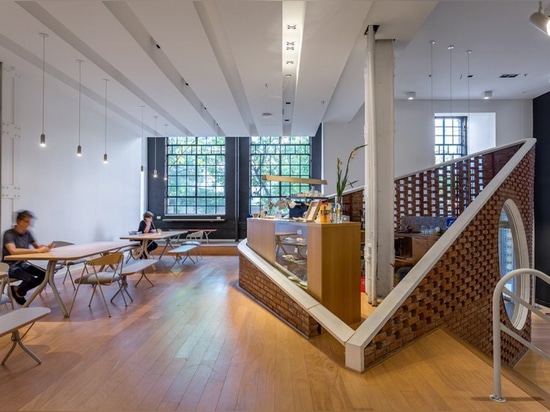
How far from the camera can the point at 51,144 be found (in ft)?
20.5

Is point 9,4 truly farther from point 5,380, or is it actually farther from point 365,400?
point 365,400

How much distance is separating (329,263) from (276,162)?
27.2 ft

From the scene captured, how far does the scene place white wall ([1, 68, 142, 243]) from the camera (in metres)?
5.34

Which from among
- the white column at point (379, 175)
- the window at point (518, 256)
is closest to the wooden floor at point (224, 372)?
the white column at point (379, 175)

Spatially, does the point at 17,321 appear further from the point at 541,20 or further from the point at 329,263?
the point at 541,20

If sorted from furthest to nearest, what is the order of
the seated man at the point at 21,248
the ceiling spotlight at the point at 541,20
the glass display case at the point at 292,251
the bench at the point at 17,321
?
the seated man at the point at 21,248 → the glass display case at the point at 292,251 → the ceiling spotlight at the point at 541,20 → the bench at the point at 17,321

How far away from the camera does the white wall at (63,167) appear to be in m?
5.34

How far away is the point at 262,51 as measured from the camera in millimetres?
4836

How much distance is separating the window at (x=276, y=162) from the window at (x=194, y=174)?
1.14 metres

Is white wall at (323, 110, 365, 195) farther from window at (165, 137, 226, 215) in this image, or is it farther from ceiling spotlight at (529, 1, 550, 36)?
ceiling spotlight at (529, 1, 550, 36)

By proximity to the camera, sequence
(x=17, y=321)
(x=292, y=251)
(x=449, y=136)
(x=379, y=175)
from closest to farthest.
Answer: (x=17, y=321) < (x=292, y=251) < (x=379, y=175) < (x=449, y=136)

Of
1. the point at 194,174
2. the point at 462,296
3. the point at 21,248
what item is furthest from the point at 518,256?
the point at 194,174

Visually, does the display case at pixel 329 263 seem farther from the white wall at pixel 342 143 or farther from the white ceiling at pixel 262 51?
the white wall at pixel 342 143

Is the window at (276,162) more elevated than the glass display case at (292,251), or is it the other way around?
the window at (276,162)
